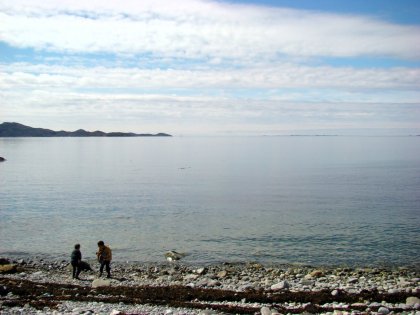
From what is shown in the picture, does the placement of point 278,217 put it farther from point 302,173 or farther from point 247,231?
point 302,173

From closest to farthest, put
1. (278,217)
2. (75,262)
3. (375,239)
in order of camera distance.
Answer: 1. (75,262)
2. (375,239)
3. (278,217)

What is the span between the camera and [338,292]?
21.6 meters

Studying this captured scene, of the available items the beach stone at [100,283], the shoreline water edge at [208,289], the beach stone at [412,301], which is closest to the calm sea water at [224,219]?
the shoreline water edge at [208,289]

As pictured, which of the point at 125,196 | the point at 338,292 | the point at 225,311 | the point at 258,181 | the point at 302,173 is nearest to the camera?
the point at 225,311

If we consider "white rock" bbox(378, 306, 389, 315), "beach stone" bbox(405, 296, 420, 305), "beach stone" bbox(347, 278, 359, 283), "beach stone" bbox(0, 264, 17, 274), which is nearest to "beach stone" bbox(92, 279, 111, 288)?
"beach stone" bbox(0, 264, 17, 274)

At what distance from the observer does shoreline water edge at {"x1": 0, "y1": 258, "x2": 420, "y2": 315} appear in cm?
1894

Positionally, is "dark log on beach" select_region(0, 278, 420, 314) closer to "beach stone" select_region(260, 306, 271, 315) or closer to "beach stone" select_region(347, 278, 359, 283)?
"beach stone" select_region(260, 306, 271, 315)

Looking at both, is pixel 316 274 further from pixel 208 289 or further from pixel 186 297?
pixel 186 297

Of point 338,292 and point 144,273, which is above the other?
point 338,292

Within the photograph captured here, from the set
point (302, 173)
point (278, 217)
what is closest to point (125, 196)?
point (278, 217)

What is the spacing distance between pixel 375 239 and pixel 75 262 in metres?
25.3

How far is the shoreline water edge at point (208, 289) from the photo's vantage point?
1894 cm

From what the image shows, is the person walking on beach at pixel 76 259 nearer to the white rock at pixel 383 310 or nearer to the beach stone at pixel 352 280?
the beach stone at pixel 352 280

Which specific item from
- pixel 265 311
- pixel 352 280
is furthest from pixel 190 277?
pixel 265 311
